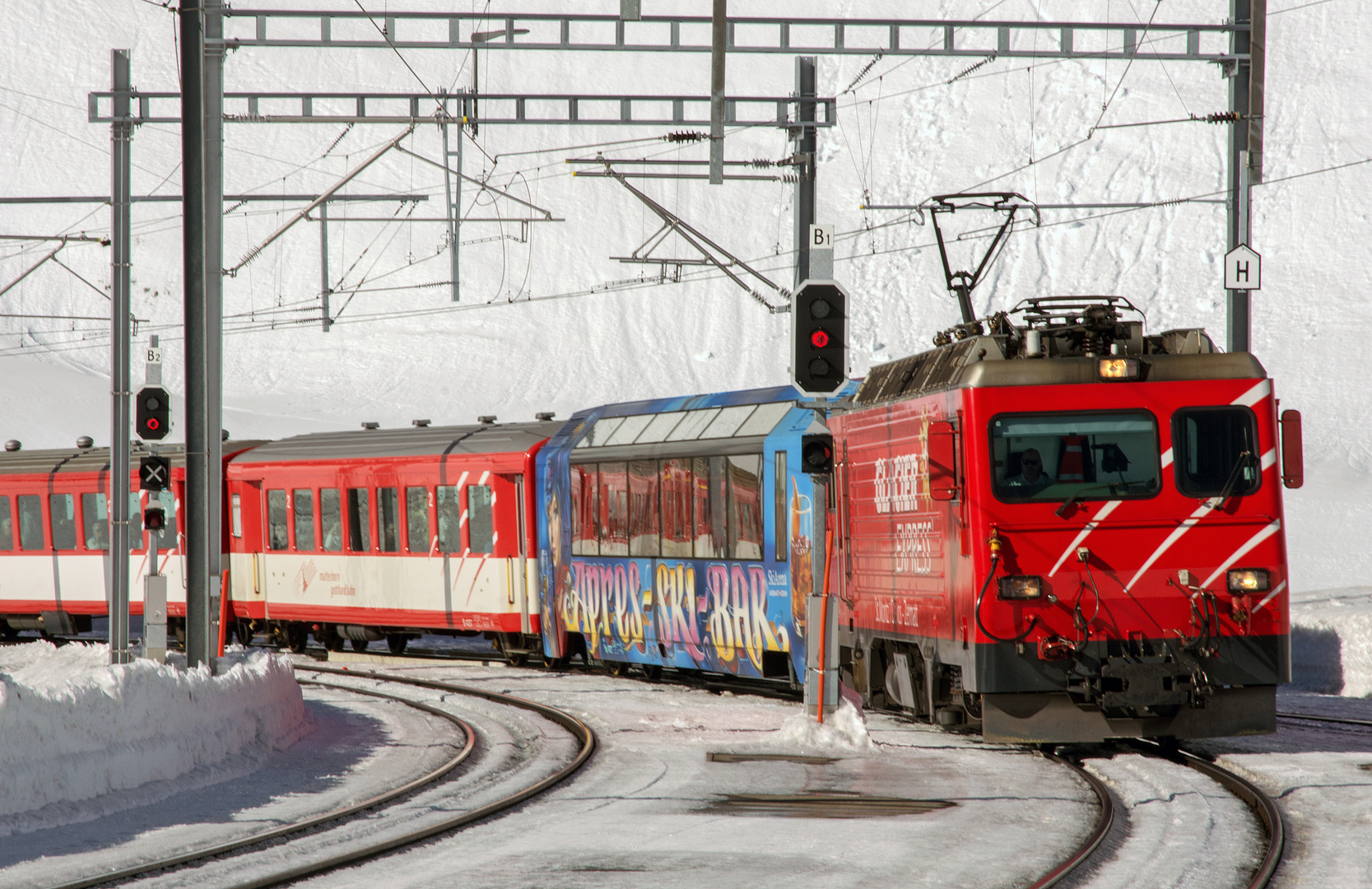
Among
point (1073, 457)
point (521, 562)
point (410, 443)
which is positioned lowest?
point (521, 562)

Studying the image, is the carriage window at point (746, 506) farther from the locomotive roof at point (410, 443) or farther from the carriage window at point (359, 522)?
the carriage window at point (359, 522)

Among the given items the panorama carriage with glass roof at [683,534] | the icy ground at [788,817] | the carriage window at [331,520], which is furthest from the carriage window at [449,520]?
the icy ground at [788,817]

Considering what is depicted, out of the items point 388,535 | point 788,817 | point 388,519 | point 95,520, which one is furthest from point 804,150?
point 95,520

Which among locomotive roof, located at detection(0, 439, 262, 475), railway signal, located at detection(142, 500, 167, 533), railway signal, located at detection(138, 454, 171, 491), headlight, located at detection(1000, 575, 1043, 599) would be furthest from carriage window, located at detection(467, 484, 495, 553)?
headlight, located at detection(1000, 575, 1043, 599)

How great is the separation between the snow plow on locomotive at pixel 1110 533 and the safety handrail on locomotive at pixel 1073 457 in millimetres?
11

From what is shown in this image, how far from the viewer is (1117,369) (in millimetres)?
12672

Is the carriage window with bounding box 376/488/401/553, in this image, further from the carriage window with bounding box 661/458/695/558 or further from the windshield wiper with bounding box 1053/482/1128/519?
the windshield wiper with bounding box 1053/482/1128/519

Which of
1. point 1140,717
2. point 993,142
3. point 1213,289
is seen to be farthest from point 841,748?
point 993,142

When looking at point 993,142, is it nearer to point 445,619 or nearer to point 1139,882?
point 445,619

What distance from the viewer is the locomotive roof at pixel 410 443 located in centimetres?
2334

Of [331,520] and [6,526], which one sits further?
[6,526]

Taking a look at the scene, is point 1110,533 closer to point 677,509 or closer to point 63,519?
point 677,509

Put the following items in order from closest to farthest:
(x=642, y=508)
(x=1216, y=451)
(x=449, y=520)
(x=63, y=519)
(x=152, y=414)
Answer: (x=1216, y=451), (x=152, y=414), (x=642, y=508), (x=449, y=520), (x=63, y=519)

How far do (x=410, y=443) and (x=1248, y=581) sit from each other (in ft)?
47.4
